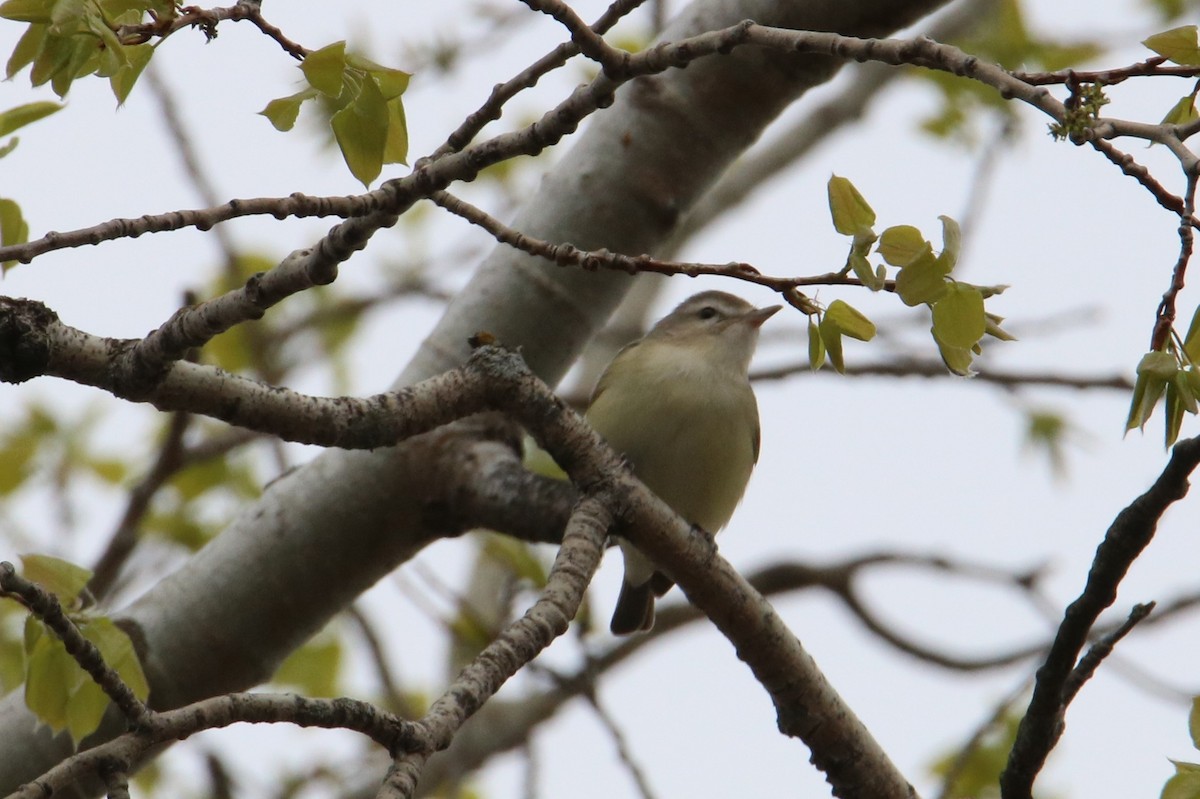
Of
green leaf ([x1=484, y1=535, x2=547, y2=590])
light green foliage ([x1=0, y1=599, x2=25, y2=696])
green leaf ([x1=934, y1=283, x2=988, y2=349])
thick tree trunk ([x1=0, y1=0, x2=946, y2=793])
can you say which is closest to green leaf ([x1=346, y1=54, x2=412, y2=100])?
green leaf ([x1=934, y1=283, x2=988, y2=349])

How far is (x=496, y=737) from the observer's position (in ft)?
19.9

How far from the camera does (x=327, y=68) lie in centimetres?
213

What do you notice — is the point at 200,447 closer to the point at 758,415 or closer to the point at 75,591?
the point at 758,415

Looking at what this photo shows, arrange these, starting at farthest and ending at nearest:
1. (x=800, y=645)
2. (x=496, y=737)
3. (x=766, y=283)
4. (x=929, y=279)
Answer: (x=496, y=737) → (x=800, y=645) → (x=766, y=283) → (x=929, y=279)

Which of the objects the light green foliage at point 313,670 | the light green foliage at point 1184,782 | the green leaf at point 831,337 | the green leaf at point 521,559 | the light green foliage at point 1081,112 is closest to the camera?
the light green foliage at point 1081,112

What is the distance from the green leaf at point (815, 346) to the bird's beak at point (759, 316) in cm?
325

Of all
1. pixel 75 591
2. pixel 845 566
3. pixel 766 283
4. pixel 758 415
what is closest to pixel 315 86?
pixel 766 283

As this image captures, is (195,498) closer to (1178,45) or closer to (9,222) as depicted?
(9,222)

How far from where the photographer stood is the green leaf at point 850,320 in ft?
7.47

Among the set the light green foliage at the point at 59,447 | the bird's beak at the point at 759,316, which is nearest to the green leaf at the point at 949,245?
the bird's beak at the point at 759,316

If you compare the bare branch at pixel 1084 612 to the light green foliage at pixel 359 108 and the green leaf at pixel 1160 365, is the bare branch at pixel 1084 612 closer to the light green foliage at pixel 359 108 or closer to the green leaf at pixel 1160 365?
the green leaf at pixel 1160 365

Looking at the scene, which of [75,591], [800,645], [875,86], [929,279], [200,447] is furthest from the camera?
[875,86]

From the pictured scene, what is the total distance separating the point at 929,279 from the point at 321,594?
82.0 inches

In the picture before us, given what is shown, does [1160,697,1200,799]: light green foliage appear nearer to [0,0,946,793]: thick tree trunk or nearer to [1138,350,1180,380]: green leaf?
[1138,350,1180,380]: green leaf
